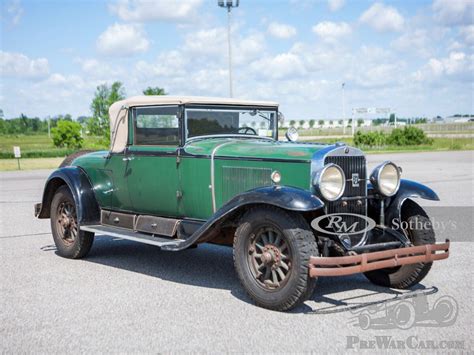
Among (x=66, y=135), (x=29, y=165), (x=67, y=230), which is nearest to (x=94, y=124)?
(x=66, y=135)

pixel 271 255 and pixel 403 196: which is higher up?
pixel 403 196

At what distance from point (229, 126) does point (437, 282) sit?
2.81 metres

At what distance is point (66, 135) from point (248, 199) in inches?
2157

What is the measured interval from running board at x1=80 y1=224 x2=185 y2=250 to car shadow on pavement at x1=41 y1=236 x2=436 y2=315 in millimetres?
416

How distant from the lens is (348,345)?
4383 mm

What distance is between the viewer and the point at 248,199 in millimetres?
5508

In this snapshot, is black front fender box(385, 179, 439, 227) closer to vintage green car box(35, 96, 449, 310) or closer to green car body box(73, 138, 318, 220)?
vintage green car box(35, 96, 449, 310)

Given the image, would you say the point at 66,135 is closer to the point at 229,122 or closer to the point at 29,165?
the point at 29,165

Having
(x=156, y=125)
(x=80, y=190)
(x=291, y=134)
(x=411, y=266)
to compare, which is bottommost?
(x=411, y=266)

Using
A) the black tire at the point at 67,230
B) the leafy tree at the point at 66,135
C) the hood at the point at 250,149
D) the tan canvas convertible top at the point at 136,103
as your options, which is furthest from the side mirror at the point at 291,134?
the leafy tree at the point at 66,135

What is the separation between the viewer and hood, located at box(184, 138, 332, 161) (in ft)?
18.8

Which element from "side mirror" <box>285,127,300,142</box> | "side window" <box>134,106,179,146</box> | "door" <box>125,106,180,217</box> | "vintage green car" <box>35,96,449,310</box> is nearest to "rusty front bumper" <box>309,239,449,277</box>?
"vintage green car" <box>35,96,449,310</box>

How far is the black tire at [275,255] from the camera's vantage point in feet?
16.9

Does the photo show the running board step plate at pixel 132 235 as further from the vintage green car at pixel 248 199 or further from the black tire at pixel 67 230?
the black tire at pixel 67 230
